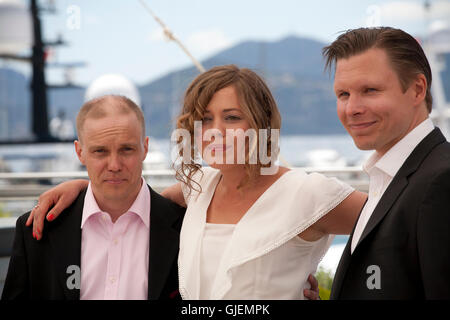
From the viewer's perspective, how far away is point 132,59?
9356 cm

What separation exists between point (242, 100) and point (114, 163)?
0.47m

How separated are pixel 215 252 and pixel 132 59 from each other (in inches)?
3739

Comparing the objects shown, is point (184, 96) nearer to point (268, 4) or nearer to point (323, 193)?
point (323, 193)

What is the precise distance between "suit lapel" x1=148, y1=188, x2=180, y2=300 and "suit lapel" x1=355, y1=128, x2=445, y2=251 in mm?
700

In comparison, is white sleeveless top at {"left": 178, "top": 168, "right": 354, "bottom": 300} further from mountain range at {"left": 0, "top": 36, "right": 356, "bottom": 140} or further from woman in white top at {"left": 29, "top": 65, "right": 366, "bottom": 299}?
mountain range at {"left": 0, "top": 36, "right": 356, "bottom": 140}

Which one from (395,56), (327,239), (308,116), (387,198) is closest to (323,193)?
(327,239)

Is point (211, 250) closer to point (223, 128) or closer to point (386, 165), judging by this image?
point (223, 128)

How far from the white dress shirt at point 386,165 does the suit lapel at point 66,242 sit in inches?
36.0

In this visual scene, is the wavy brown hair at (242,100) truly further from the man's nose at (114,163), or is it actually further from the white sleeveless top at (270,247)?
the man's nose at (114,163)

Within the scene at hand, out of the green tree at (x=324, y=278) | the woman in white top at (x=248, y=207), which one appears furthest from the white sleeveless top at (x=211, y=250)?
the green tree at (x=324, y=278)

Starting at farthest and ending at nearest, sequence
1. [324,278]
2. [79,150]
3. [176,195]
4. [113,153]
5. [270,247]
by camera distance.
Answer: [324,278], [176,195], [79,150], [113,153], [270,247]

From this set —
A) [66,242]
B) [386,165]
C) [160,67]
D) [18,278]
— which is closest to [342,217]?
[386,165]

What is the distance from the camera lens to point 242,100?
176 centimetres

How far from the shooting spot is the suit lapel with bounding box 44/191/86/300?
1.73 metres
